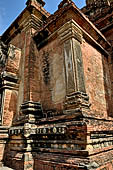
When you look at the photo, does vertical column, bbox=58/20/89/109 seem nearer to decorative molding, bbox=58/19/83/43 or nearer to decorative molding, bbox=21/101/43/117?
decorative molding, bbox=58/19/83/43

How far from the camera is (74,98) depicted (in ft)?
12.8

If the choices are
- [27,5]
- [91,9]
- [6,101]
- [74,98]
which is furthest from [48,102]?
[91,9]

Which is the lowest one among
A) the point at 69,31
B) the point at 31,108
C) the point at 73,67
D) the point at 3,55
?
the point at 31,108

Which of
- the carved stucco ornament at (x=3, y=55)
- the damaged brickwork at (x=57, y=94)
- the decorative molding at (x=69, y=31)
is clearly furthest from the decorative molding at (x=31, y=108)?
the carved stucco ornament at (x=3, y=55)

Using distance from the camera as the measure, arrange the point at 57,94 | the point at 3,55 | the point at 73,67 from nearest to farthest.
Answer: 1. the point at 73,67
2. the point at 57,94
3. the point at 3,55

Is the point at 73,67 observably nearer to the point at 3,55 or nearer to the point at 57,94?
the point at 57,94

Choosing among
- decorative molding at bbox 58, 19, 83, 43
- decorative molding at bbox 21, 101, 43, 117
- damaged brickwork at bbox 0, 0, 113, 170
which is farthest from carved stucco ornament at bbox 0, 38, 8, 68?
decorative molding at bbox 58, 19, 83, 43

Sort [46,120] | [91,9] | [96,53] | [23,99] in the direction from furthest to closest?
[91,9] → [96,53] → [23,99] → [46,120]

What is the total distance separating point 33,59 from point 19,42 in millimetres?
1983

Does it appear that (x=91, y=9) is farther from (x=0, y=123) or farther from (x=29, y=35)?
(x=0, y=123)

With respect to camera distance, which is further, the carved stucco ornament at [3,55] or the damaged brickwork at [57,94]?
the carved stucco ornament at [3,55]

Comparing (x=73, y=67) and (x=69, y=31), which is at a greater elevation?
(x=69, y=31)

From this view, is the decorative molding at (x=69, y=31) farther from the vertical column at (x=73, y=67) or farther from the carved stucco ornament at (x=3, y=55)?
the carved stucco ornament at (x=3, y=55)

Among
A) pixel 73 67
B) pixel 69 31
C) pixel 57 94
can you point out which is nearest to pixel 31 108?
pixel 57 94
